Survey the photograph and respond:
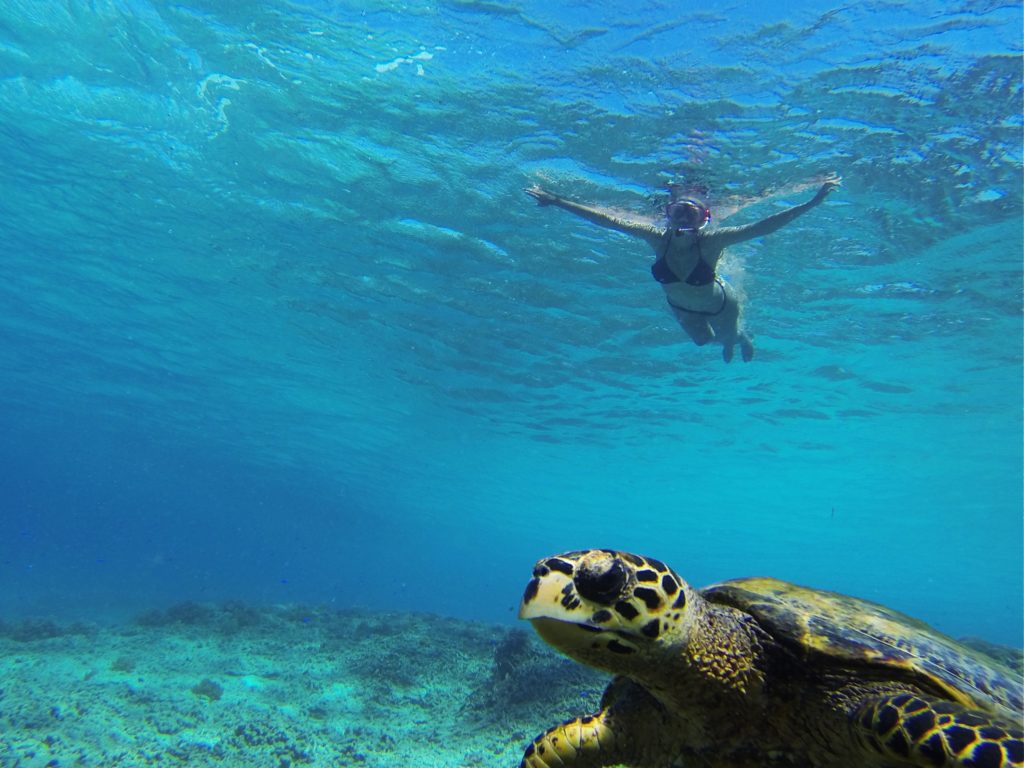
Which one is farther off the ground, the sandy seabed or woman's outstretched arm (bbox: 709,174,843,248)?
woman's outstretched arm (bbox: 709,174,843,248)

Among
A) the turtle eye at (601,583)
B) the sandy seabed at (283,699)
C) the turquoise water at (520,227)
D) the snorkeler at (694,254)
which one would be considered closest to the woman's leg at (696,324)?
the snorkeler at (694,254)

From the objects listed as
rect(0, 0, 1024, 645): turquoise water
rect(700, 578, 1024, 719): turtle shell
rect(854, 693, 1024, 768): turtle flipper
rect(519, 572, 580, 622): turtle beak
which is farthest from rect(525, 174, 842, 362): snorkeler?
rect(854, 693, 1024, 768): turtle flipper

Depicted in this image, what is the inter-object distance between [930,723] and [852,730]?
1.39 feet

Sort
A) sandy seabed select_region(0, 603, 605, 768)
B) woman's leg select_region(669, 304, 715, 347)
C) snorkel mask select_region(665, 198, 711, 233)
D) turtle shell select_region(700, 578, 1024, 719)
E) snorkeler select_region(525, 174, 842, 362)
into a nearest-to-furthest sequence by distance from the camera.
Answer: turtle shell select_region(700, 578, 1024, 719), sandy seabed select_region(0, 603, 605, 768), snorkeler select_region(525, 174, 842, 362), woman's leg select_region(669, 304, 715, 347), snorkel mask select_region(665, 198, 711, 233)

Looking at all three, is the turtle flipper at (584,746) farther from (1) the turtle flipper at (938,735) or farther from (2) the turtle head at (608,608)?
(1) the turtle flipper at (938,735)

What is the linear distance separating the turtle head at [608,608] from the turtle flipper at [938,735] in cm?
71

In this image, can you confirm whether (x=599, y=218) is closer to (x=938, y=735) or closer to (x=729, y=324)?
(x=729, y=324)

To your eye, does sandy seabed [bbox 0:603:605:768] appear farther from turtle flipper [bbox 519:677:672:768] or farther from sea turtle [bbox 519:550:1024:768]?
sea turtle [bbox 519:550:1024:768]

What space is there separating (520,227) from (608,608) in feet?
42.0

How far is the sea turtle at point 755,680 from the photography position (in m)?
1.93

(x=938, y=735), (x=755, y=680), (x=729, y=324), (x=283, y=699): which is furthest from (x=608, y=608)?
(x=729, y=324)

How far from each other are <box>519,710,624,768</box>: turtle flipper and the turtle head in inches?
34.8

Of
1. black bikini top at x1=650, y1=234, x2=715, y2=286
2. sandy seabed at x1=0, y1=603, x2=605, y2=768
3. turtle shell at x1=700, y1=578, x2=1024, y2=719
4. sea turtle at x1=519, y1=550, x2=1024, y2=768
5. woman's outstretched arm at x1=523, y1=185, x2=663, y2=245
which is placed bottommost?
sandy seabed at x1=0, y1=603, x2=605, y2=768

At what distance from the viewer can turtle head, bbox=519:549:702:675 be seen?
76.6 inches
